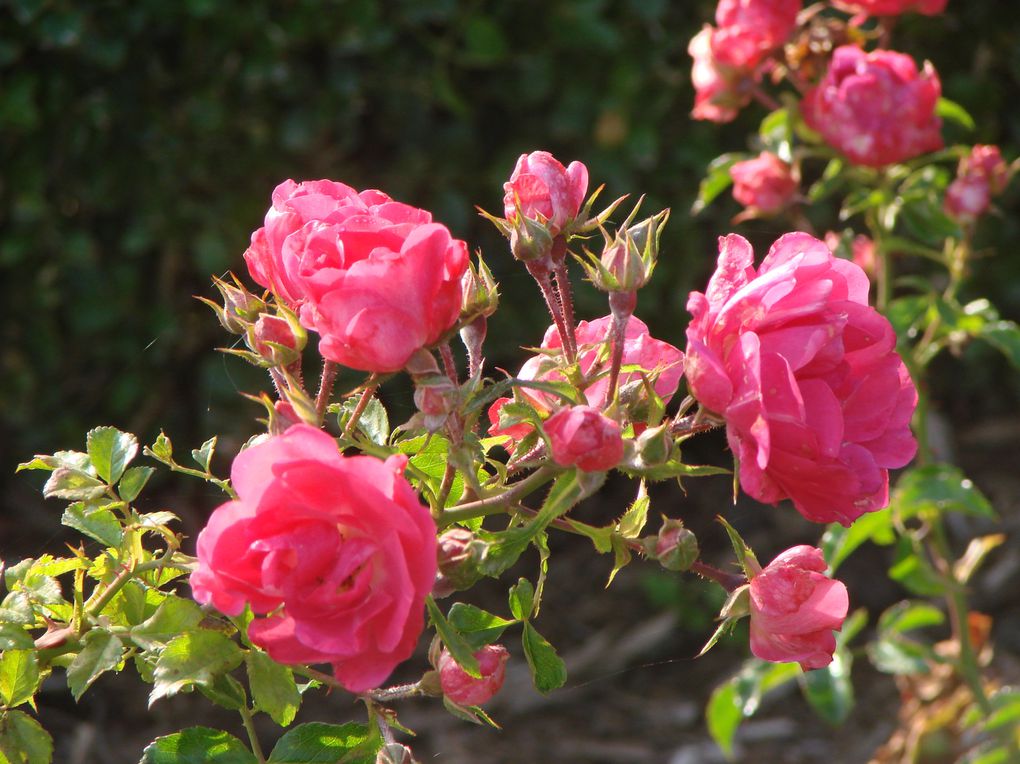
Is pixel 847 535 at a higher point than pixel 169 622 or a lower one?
lower

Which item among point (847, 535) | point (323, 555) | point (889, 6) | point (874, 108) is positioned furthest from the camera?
point (847, 535)

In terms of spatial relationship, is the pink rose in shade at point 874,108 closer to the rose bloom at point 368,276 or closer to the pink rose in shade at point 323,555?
the rose bloom at point 368,276

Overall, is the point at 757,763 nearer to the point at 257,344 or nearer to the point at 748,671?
the point at 748,671

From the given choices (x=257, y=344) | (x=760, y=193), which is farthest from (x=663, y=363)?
(x=760, y=193)

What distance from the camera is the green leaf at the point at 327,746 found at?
2.67 feet

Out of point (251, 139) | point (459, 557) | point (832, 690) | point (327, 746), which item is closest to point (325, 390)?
point (459, 557)

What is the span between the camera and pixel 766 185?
1521mm

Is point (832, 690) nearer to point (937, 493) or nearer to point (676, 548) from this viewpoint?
point (937, 493)

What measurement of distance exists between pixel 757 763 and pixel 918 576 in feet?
2.47

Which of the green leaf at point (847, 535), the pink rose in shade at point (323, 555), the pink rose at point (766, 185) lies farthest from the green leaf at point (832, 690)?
the pink rose in shade at point (323, 555)

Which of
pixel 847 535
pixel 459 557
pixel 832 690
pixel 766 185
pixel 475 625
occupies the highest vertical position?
pixel 459 557

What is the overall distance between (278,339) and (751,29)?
3.10 feet

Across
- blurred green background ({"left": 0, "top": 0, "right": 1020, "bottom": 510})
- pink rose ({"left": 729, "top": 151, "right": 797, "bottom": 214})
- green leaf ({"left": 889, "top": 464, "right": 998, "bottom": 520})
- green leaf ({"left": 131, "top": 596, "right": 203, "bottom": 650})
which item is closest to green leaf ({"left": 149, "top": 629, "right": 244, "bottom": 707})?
green leaf ({"left": 131, "top": 596, "right": 203, "bottom": 650})

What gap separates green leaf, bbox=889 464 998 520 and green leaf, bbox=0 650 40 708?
45.6 inches
